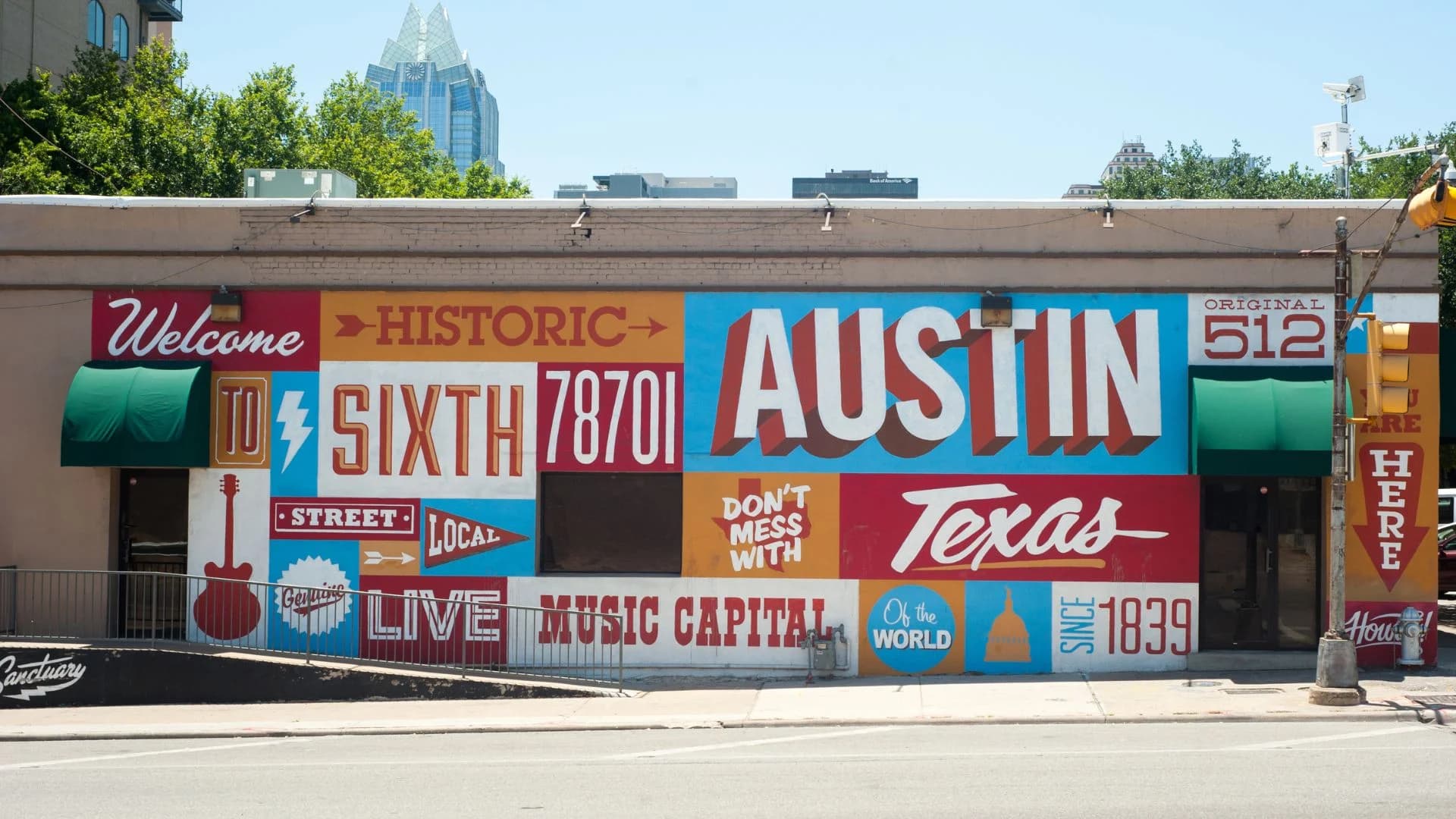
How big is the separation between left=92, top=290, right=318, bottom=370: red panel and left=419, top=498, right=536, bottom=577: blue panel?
2671mm

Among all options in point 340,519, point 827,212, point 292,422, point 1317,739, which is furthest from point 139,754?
point 1317,739

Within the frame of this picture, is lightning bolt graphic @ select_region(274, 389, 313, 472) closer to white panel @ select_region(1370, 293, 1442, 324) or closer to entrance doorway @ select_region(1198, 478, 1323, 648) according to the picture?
entrance doorway @ select_region(1198, 478, 1323, 648)

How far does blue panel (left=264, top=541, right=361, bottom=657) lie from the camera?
17484 mm

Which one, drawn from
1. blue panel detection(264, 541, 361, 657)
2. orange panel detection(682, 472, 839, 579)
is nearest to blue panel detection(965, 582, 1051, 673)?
orange panel detection(682, 472, 839, 579)

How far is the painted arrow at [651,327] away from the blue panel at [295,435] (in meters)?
4.39

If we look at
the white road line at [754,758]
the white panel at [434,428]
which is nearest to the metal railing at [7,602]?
the white panel at [434,428]

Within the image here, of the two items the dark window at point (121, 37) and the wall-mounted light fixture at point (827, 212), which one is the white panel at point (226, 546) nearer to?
the wall-mounted light fixture at point (827, 212)

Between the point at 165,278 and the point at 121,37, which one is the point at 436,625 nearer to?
the point at 165,278

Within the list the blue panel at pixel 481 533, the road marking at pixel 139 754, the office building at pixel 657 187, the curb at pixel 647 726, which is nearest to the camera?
the road marking at pixel 139 754

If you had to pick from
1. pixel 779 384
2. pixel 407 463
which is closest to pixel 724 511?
pixel 779 384

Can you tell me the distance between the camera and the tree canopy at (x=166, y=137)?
119 ft

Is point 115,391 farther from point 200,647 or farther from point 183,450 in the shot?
point 200,647

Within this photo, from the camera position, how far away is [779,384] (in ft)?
56.5

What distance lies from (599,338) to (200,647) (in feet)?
21.3
